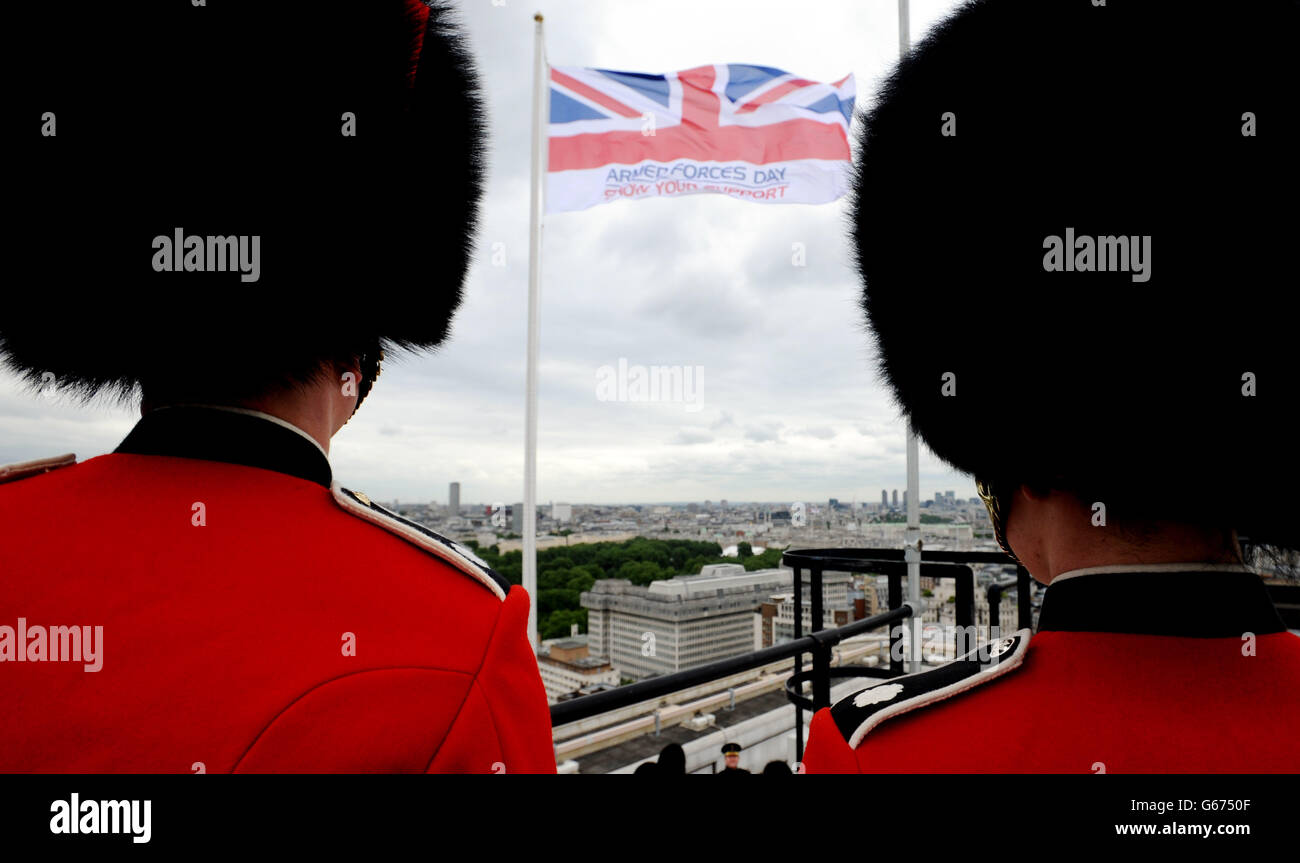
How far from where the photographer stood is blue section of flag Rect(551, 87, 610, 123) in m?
7.74

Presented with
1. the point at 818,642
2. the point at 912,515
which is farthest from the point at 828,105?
the point at 818,642

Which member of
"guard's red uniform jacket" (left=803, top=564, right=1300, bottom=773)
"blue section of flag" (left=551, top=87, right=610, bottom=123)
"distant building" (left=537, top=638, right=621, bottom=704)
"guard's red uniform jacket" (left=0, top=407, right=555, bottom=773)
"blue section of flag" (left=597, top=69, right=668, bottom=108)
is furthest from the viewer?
"distant building" (left=537, top=638, right=621, bottom=704)

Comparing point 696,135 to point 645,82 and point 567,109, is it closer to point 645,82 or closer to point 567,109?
point 645,82

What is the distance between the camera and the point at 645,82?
801 cm

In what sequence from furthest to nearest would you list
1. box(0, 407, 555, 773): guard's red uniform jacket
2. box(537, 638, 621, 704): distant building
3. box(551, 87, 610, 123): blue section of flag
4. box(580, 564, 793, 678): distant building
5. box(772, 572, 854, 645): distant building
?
1. box(537, 638, 621, 704): distant building
2. box(551, 87, 610, 123): blue section of flag
3. box(580, 564, 793, 678): distant building
4. box(772, 572, 854, 645): distant building
5. box(0, 407, 555, 773): guard's red uniform jacket

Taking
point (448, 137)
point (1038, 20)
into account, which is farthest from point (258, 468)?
point (1038, 20)

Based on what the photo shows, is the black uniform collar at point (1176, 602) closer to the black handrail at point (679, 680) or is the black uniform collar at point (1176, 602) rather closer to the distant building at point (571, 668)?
the black handrail at point (679, 680)

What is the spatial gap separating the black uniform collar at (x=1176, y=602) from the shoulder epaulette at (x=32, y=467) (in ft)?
5.23

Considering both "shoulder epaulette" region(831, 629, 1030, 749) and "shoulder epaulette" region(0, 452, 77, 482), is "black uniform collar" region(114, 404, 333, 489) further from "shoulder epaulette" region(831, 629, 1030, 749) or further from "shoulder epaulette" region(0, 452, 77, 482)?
"shoulder epaulette" region(831, 629, 1030, 749)

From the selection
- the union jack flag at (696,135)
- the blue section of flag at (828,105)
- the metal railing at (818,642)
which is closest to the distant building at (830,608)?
the metal railing at (818,642)

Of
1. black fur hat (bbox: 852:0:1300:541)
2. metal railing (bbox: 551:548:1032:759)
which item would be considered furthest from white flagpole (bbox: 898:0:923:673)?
black fur hat (bbox: 852:0:1300:541)

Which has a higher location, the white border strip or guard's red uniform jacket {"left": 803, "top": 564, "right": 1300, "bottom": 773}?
the white border strip

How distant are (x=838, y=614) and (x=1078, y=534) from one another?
14.1ft

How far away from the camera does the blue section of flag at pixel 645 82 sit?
7.97m
